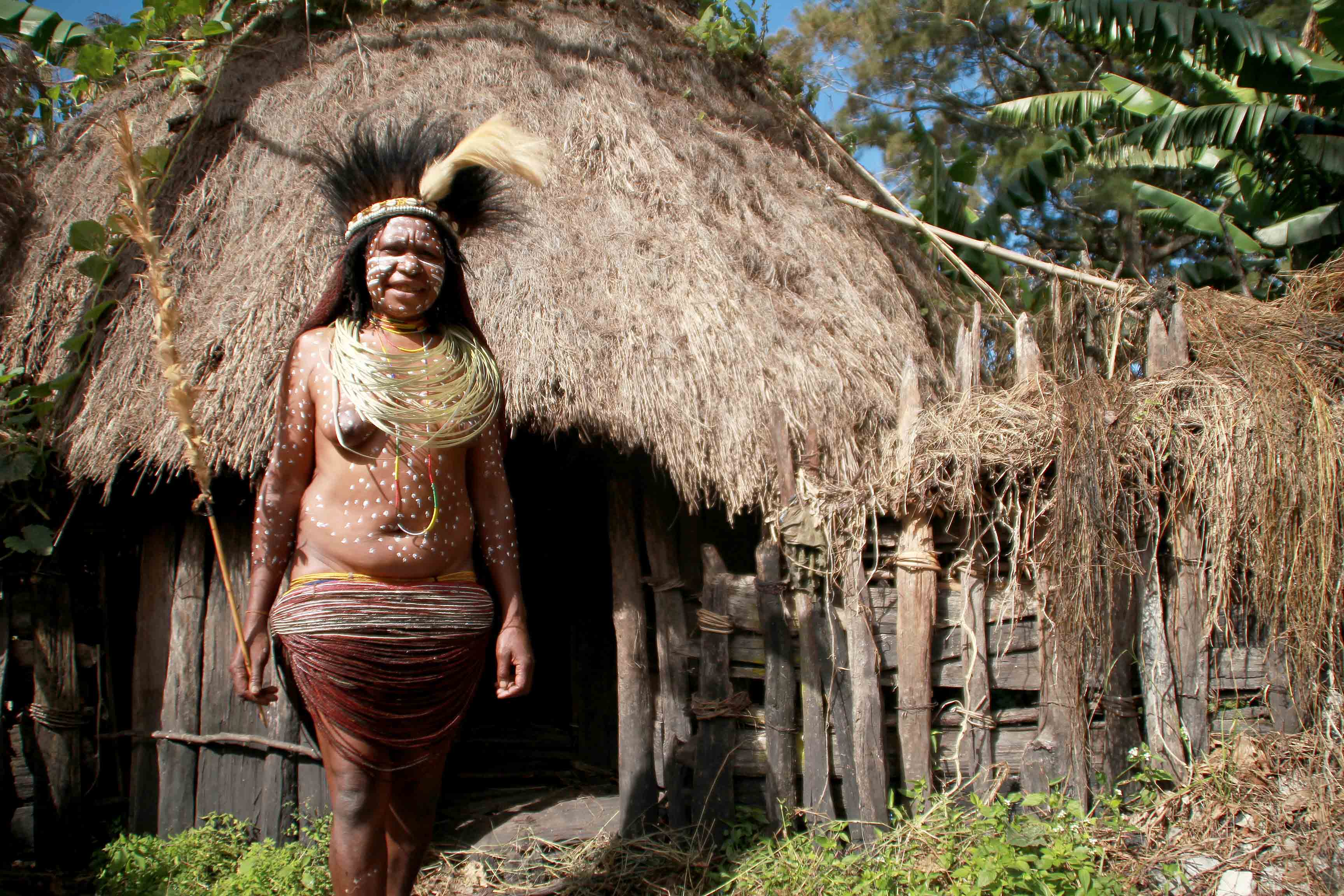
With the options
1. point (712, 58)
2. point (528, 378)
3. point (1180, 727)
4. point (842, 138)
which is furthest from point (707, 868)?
point (842, 138)

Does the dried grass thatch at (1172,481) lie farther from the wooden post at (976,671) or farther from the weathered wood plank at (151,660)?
the weathered wood plank at (151,660)

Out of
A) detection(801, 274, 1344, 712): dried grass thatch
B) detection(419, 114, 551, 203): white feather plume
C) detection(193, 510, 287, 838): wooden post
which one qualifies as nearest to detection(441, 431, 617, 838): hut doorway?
detection(193, 510, 287, 838): wooden post

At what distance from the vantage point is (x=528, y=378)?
12.8 ft

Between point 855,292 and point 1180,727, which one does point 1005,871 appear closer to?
point 1180,727

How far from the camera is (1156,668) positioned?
326 centimetres

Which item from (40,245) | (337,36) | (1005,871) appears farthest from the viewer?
(337,36)

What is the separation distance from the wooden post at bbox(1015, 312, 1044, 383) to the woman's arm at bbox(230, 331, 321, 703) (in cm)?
265

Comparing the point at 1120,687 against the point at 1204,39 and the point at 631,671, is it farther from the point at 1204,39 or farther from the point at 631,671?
the point at 1204,39

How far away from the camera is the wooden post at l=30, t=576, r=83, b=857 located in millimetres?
3844

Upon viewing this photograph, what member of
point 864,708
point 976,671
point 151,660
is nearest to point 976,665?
point 976,671

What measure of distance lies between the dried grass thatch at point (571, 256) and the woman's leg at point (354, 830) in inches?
64.4

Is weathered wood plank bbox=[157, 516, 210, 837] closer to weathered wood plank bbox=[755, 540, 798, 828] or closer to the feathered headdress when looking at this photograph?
the feathered headdress

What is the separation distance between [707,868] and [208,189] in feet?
13.6

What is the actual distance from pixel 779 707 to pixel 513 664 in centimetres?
125
